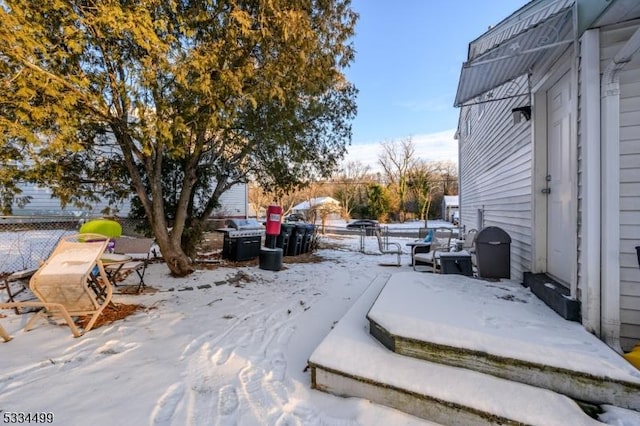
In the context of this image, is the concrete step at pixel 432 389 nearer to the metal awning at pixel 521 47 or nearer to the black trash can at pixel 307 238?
the metal awning at pixel 521 47

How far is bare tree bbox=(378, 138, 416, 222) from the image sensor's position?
34959 mm

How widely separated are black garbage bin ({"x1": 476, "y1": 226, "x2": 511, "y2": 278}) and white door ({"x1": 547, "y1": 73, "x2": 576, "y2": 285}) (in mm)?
558

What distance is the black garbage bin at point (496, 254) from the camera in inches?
172

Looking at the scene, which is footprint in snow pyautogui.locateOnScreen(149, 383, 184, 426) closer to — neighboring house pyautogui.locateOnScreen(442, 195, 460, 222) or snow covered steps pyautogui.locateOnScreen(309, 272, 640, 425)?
snow covered steps pyautogui.locateOnScreen(309, 272, 640, 425)

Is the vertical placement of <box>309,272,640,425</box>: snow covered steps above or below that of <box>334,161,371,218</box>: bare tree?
below

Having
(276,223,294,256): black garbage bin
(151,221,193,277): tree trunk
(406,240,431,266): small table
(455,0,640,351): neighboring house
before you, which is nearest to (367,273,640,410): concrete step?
(455,0,640,351): neighboring house

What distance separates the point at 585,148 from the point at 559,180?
1.07 meters

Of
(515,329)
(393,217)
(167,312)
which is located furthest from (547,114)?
(393,217)

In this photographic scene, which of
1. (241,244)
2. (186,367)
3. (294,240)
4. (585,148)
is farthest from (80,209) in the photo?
(585,148)

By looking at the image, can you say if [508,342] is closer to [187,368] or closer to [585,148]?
[585,148]

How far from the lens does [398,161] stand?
37188 mm

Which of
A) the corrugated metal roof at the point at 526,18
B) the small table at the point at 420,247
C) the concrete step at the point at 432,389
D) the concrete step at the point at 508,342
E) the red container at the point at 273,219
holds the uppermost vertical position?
the corrugated metal roof at the point at 526,18

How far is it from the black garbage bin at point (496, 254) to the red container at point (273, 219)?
14.5 ft

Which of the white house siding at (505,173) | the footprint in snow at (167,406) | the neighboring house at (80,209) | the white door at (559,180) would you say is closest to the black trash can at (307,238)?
the neighboring house at (80,209)
